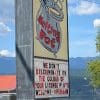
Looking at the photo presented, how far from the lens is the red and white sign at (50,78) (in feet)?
52.4

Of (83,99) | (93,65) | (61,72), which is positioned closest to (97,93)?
(93,65)

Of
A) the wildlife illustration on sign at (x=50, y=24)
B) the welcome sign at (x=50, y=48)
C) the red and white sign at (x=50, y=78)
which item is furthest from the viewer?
the wildlife illustration on sign at (x=50, y=24)

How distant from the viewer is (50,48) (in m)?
16.6

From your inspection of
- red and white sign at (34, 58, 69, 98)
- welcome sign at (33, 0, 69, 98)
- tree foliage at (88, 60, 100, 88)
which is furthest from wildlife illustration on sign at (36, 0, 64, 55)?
tree foliage at (88, 60, 100, 88)

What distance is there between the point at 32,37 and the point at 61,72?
6.67ft

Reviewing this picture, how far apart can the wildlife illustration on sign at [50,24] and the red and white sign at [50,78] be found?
54 centimetres

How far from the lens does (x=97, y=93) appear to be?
2968 inches

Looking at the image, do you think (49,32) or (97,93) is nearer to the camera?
(49,32)

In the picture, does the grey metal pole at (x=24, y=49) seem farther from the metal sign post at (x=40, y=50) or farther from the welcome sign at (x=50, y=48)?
the welcome sign at (x=50, y=48)

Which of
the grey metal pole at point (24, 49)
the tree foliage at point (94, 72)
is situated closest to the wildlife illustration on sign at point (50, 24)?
the grey metal pole at point (24, 49)

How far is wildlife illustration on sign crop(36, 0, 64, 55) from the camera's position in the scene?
16.3 meters

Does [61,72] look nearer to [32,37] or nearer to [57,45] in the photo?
[57,45]

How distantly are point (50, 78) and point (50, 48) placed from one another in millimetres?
998

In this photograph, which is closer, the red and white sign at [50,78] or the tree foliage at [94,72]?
the red and white sign at [50,78]
